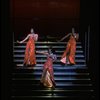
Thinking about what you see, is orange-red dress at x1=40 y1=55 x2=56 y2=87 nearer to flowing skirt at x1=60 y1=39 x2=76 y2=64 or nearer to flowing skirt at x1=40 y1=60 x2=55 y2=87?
flowing skirt at x1=40 y1=60 x2=55 y2=87

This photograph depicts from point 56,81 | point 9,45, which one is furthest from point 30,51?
point 56,81

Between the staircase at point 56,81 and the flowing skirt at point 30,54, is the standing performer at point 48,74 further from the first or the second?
the flowing skirt at point 30,54

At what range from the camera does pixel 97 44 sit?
11.4m

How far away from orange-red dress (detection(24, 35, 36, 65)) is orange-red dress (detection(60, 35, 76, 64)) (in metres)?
0.70

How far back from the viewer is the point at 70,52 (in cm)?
1149

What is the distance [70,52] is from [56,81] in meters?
0.78

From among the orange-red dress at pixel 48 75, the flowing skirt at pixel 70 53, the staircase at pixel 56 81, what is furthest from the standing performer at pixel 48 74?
the flowing skirt at pixel 70 53

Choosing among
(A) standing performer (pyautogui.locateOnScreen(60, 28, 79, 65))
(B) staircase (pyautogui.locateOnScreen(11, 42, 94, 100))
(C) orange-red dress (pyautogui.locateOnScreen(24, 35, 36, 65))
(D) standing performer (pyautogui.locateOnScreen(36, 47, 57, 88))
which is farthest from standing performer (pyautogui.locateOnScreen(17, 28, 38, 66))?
(A) standing performer (pyautogui.locateOnScreen(60, 28, 79, 65))

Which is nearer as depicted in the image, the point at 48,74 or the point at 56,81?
the point at 48,74

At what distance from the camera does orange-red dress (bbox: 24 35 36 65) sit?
11375 millimetres

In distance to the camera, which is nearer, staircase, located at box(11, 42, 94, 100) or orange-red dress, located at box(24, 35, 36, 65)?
staircase, located at box(11, 42, 94, 100)

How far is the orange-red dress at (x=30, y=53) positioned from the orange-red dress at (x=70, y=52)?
27.6 inches

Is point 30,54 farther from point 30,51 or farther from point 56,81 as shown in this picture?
point 56,81

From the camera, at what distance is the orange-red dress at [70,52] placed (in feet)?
37.6
